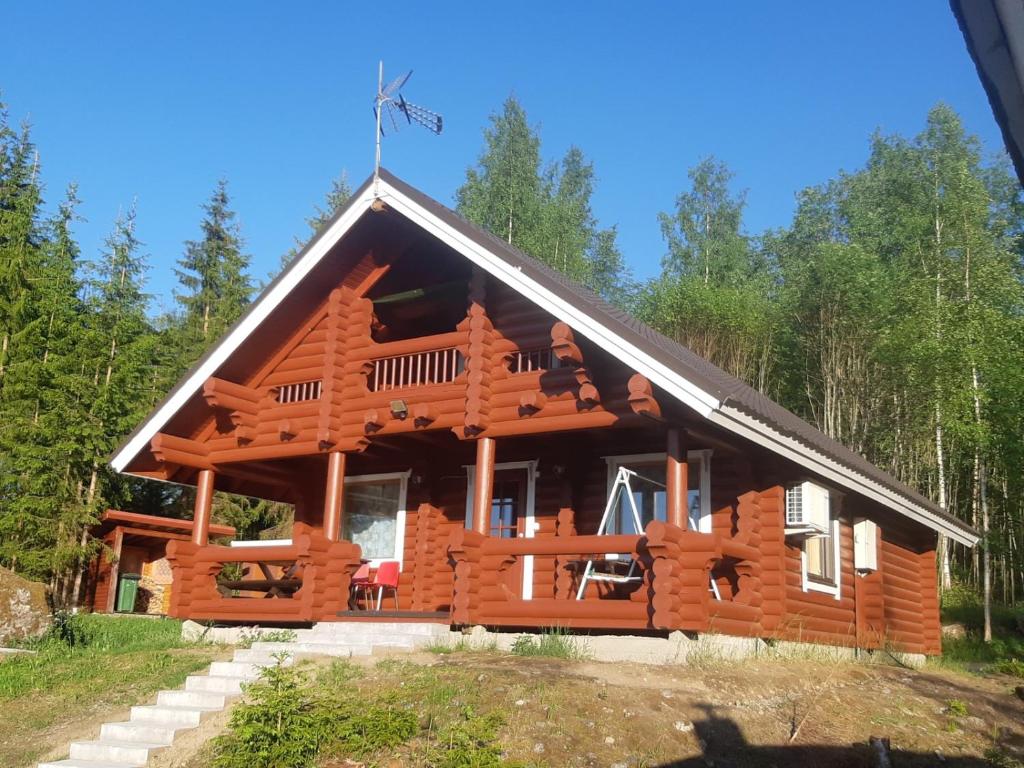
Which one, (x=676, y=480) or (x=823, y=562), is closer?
(x=676, y=480)

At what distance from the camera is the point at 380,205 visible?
12945 mm

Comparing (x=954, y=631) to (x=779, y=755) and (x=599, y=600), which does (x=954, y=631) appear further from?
(x=779, y=755)

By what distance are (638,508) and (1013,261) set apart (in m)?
19.6

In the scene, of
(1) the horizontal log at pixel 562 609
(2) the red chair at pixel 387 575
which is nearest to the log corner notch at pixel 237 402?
(2) the red chair at pixel 387 575

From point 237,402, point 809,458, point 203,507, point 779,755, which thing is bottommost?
point 779,755

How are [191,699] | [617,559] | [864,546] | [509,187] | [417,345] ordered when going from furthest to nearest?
[509,187] < [864,546] < [417,345] < [617,559] < [191,699]

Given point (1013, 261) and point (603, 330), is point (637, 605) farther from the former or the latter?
point (1013, 261)

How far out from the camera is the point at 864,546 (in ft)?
49.0

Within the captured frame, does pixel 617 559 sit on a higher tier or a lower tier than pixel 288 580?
higher

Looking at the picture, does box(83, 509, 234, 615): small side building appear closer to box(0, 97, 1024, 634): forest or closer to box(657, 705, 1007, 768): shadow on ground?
box(0, 97, 1024, 634): forest

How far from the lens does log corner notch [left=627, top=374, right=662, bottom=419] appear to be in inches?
415

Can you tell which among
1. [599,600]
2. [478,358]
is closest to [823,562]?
[599,600]

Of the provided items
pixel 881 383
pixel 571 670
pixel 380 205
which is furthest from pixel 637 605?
pixel 881 383

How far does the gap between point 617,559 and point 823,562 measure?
3707 millimetres
